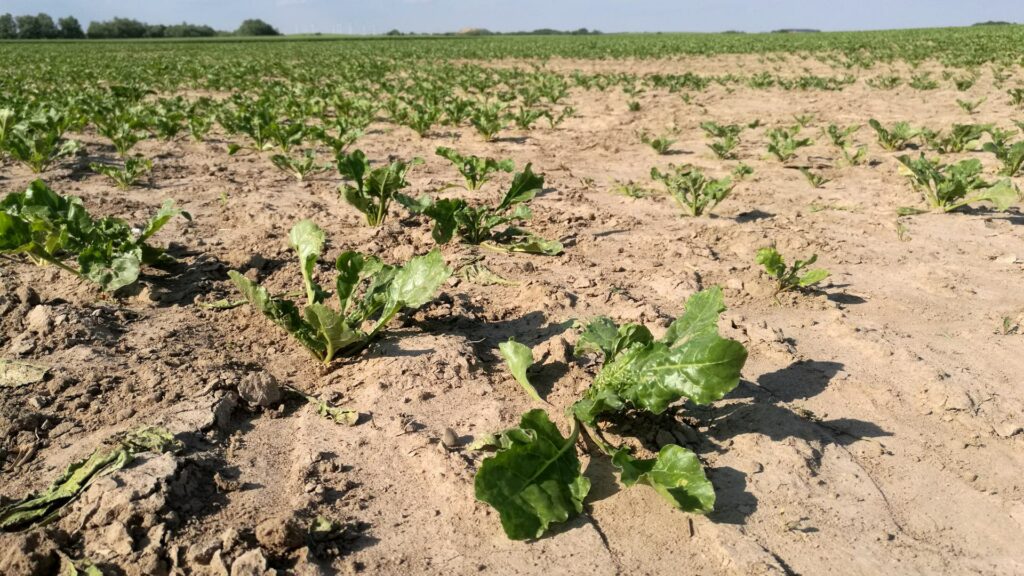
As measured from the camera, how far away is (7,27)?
7556 cm

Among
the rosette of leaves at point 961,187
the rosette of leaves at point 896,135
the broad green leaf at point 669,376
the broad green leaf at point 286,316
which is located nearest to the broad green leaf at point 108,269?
the broad green leaf at point 286,316

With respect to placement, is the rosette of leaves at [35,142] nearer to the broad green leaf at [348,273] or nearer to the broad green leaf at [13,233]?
the broad green leaf at [13,233]

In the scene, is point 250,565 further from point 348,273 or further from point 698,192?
point 698,192

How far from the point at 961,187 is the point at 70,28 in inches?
3849

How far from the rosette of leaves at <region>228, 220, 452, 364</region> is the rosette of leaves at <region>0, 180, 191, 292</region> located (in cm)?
80

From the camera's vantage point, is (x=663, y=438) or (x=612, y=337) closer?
(x=663, y=438)

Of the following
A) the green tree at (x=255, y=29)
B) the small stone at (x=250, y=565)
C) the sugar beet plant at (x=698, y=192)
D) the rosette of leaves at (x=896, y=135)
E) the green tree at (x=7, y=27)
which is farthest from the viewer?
the green tree at (x=255, y=29)

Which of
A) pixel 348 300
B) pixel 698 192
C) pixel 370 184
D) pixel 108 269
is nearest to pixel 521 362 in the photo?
pixel 348 300

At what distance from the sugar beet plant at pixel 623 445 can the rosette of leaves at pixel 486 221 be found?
170 centimetres

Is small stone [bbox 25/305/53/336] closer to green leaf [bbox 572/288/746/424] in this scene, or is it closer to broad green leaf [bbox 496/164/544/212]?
green leaf [bbox 572/288/746/424]

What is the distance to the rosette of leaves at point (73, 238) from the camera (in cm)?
317

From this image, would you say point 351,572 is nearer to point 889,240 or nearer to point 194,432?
point 194,432

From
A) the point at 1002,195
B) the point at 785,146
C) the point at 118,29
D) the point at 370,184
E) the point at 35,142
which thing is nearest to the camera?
the point at 370,184

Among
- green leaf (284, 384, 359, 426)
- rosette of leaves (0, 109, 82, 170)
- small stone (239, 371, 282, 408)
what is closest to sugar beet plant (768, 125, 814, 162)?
green leaf (284, 384, 359, 426)
